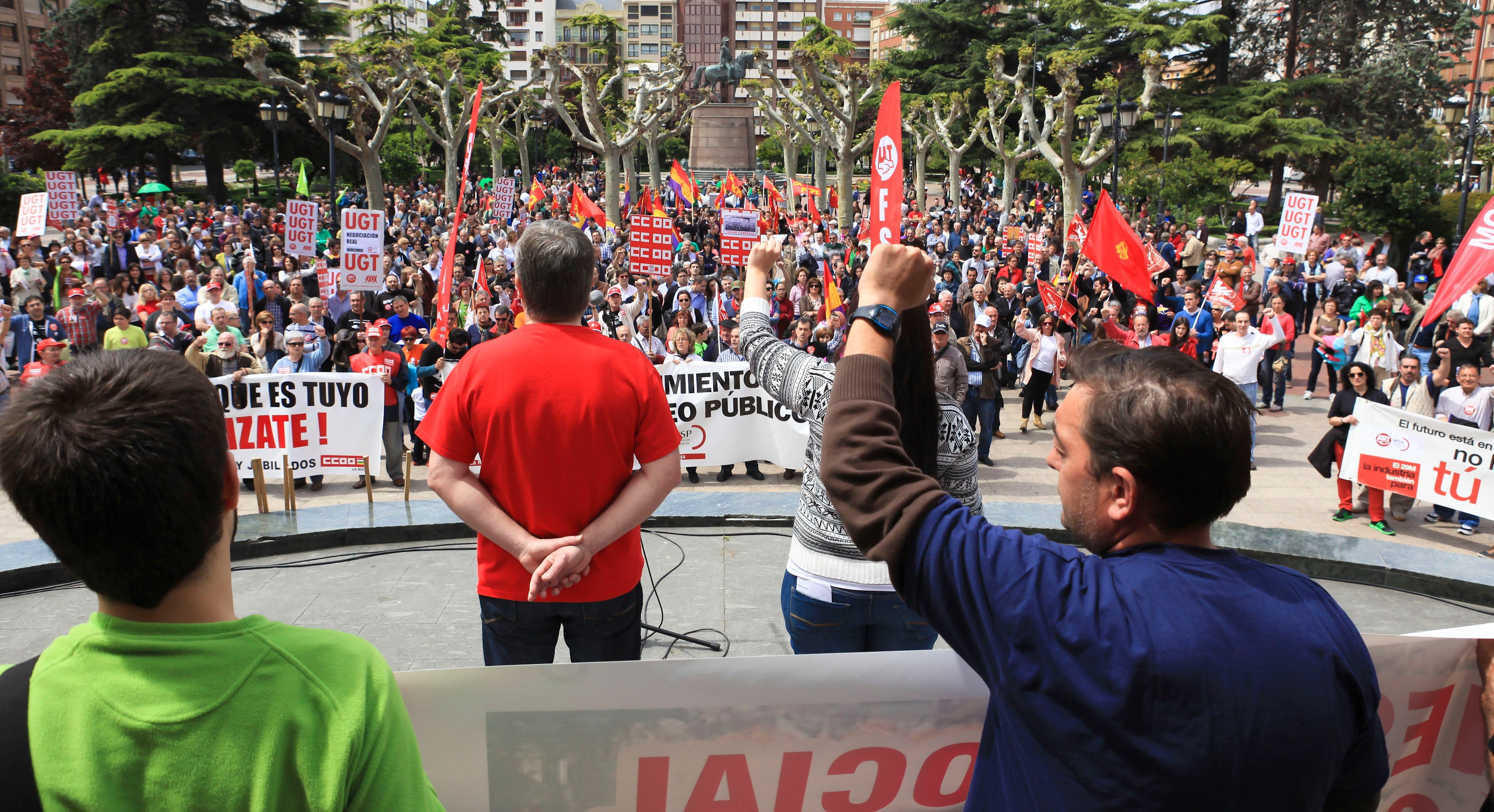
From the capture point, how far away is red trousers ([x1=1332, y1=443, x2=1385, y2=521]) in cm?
844

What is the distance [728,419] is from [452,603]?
4.13 meters

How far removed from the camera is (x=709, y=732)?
2539 mm

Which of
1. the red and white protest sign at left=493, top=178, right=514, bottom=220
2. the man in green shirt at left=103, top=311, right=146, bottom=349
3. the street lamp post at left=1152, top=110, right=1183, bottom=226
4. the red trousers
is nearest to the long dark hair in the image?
the red trousers

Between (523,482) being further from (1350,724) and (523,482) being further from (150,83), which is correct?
(150,83)

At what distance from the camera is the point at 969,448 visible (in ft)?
8.70

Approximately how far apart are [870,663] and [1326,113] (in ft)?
156

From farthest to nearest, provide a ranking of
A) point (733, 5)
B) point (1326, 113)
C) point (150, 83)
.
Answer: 1. point (733, 5)
2. point (1326, 113)
3. point (150, 83)

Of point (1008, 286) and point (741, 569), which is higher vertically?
point (1008, 286)

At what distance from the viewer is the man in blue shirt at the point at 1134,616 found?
1.30m

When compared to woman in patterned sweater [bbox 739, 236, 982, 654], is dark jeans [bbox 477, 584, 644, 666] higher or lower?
lower

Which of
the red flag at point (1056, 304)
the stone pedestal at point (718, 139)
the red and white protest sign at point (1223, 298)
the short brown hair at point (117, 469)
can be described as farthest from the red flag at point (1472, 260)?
the stone pedestal at point (718, 139)

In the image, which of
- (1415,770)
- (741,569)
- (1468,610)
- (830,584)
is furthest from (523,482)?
(1468,610)

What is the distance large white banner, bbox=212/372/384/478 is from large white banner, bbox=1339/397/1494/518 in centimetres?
809

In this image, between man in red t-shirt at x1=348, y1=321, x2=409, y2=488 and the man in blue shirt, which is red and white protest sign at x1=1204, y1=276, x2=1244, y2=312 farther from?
the man in blue shirt
